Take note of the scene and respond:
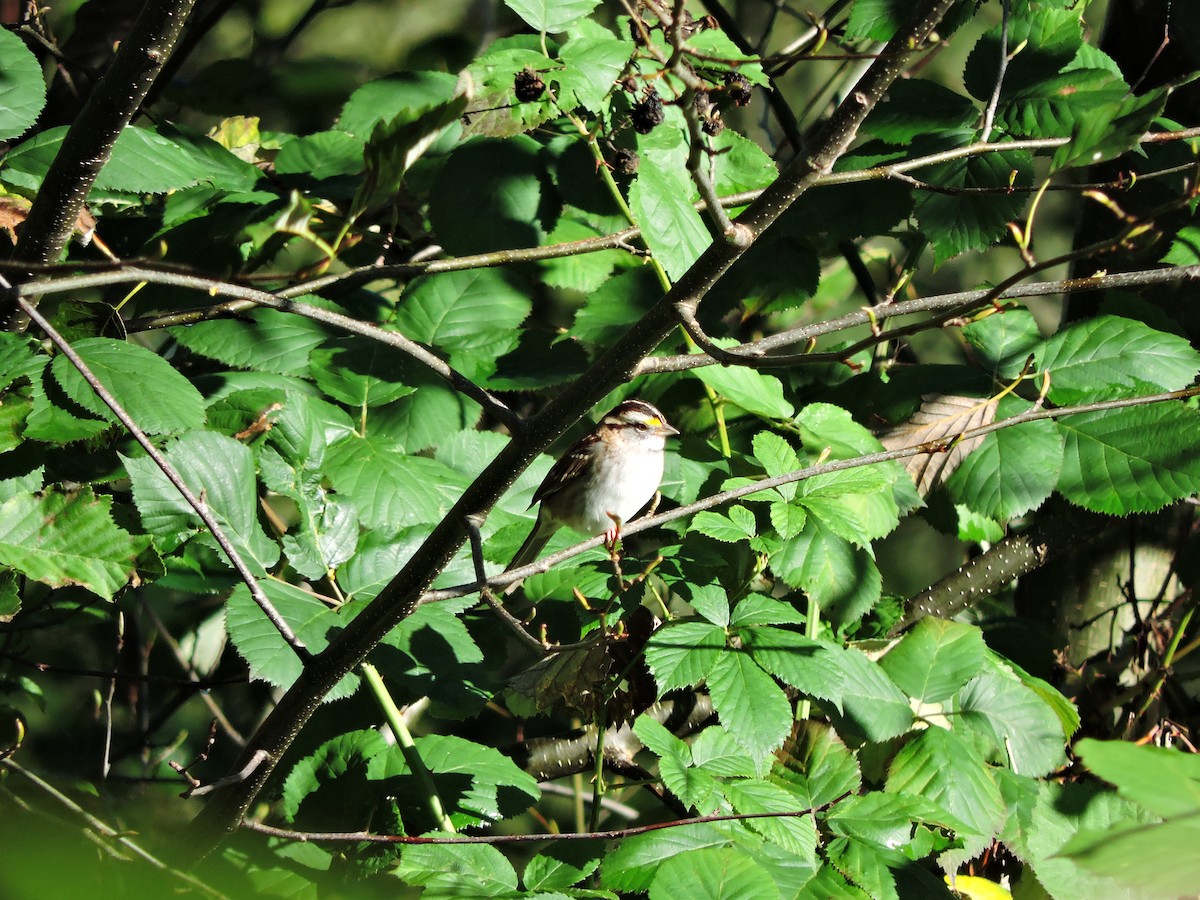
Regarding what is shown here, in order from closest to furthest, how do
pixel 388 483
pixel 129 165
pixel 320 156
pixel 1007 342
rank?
pixel 129 165 → pixel 388 483 → pixel 1007 342 → pixel 320 156

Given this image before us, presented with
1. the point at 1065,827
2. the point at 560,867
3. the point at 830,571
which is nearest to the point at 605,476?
the point at 830,571

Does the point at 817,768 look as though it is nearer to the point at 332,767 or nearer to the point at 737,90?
the point at 332,767

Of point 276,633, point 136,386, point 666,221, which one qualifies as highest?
point 666,221

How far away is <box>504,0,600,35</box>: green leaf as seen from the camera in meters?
2.36

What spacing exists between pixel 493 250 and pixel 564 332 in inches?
11.5

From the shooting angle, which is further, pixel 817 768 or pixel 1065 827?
pixel 1065 827

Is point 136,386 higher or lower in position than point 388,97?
lower

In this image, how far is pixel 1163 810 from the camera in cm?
68

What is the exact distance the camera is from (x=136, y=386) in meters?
1.80

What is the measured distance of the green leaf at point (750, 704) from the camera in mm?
1759

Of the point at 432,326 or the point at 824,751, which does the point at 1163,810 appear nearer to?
the point at 824,751

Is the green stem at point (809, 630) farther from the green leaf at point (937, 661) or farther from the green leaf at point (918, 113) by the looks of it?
the green leaf at point (918, 113)

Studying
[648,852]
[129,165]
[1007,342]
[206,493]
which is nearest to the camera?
[648,852]

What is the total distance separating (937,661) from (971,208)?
1.06m
